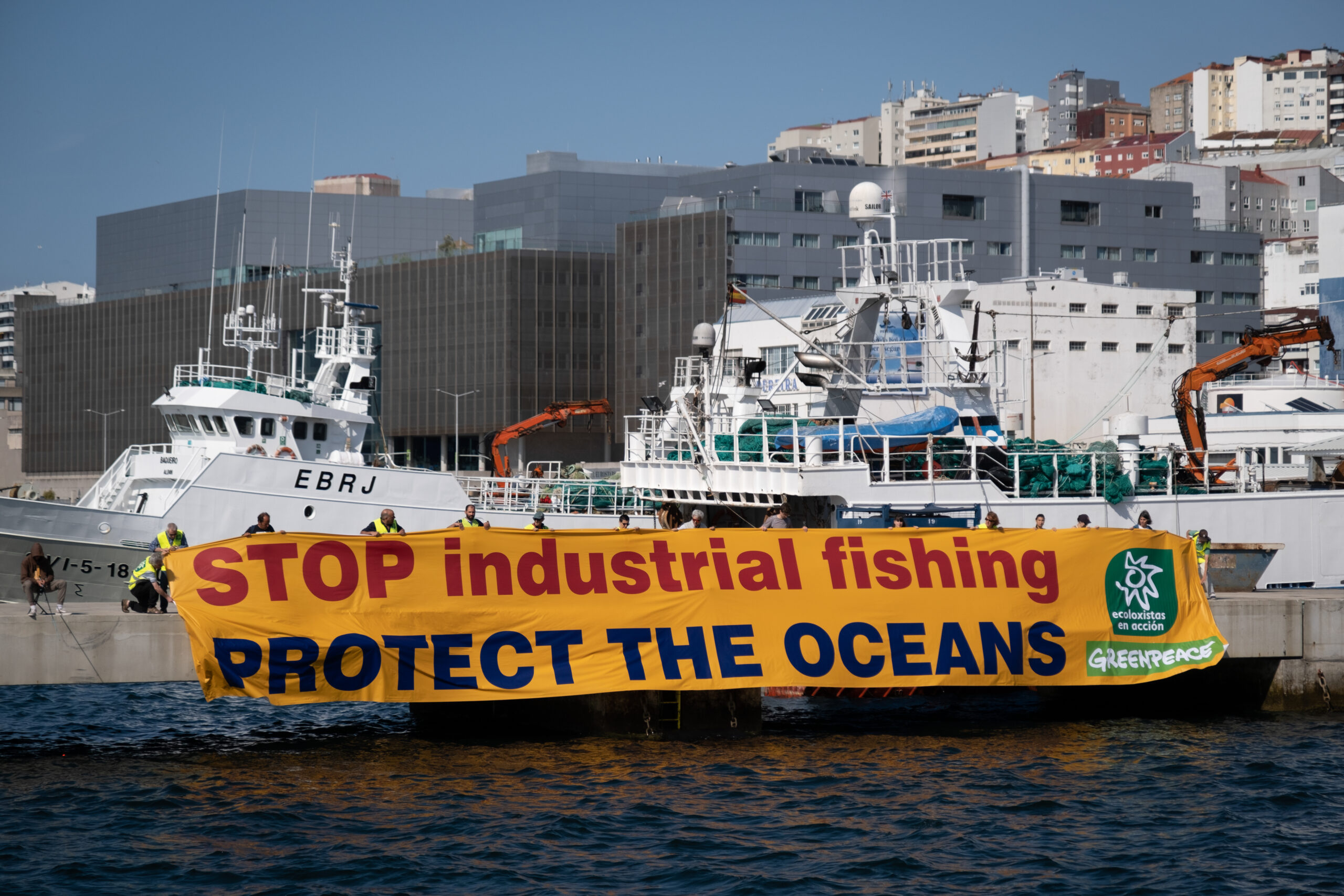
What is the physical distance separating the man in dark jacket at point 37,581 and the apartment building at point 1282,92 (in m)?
201

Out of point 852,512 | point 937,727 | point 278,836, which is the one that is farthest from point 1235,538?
point 278,836

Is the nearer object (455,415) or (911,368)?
(911,368)

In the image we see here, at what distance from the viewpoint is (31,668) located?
19062 mm


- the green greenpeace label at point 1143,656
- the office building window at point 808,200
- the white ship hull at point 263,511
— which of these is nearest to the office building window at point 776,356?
the office building window at point 808,200

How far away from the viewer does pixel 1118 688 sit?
24562 millimetres

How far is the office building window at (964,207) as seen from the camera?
102875 millimetres

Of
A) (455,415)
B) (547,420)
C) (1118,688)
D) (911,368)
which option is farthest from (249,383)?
(455,415)

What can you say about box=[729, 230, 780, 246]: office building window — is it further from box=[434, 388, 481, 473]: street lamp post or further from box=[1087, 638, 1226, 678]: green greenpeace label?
box=[1087, 638, 1226, 678]: green greenpeace label

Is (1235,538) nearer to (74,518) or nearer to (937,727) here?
(937,727)

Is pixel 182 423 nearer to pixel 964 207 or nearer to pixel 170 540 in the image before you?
pixel 170 540

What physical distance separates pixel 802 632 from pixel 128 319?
116852 millimetres

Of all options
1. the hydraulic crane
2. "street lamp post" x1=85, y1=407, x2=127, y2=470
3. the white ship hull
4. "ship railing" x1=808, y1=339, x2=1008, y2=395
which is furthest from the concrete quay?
"street lamp post" x1=85, y1=407, x2=127, y2=470

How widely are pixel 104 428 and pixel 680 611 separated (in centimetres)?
11709

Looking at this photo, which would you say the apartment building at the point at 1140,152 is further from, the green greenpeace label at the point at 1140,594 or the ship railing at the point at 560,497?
the green greenpeace label at the point at 1140,594
